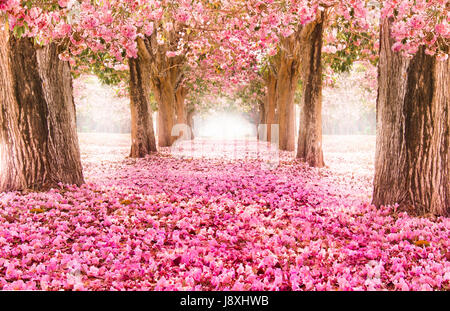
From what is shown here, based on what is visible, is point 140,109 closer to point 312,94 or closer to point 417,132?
point 312,94

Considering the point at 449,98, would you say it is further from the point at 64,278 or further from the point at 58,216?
the point at 58,216

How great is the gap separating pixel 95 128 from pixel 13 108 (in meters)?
83.4

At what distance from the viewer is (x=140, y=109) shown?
17.9 meters

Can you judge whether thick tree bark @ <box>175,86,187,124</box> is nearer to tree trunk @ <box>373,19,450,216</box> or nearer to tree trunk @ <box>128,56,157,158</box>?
tree trunk @ <box>128,56,157,158</box>

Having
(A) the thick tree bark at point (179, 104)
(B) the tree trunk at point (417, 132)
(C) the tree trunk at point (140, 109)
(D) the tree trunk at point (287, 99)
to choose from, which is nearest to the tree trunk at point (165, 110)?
(A) the thick tree bark at point (179, 104)

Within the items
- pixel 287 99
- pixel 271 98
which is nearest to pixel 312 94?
pixel 287 99

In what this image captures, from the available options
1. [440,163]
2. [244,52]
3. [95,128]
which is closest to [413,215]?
[440,163]

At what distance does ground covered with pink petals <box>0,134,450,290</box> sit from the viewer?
4328 mm

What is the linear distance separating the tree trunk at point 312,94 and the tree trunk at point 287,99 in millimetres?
6779

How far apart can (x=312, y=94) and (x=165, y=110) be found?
1421 centimetres

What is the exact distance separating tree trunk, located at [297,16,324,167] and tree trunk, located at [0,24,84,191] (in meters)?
9.68

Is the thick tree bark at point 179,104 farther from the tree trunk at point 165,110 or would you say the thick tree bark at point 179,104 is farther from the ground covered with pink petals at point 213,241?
the ground covered with pink petals at point 213,241

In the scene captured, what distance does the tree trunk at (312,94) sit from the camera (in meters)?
14.2

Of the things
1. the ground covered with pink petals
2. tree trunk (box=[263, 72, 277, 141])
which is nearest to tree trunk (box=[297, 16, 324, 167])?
the ground covered with pink petals
